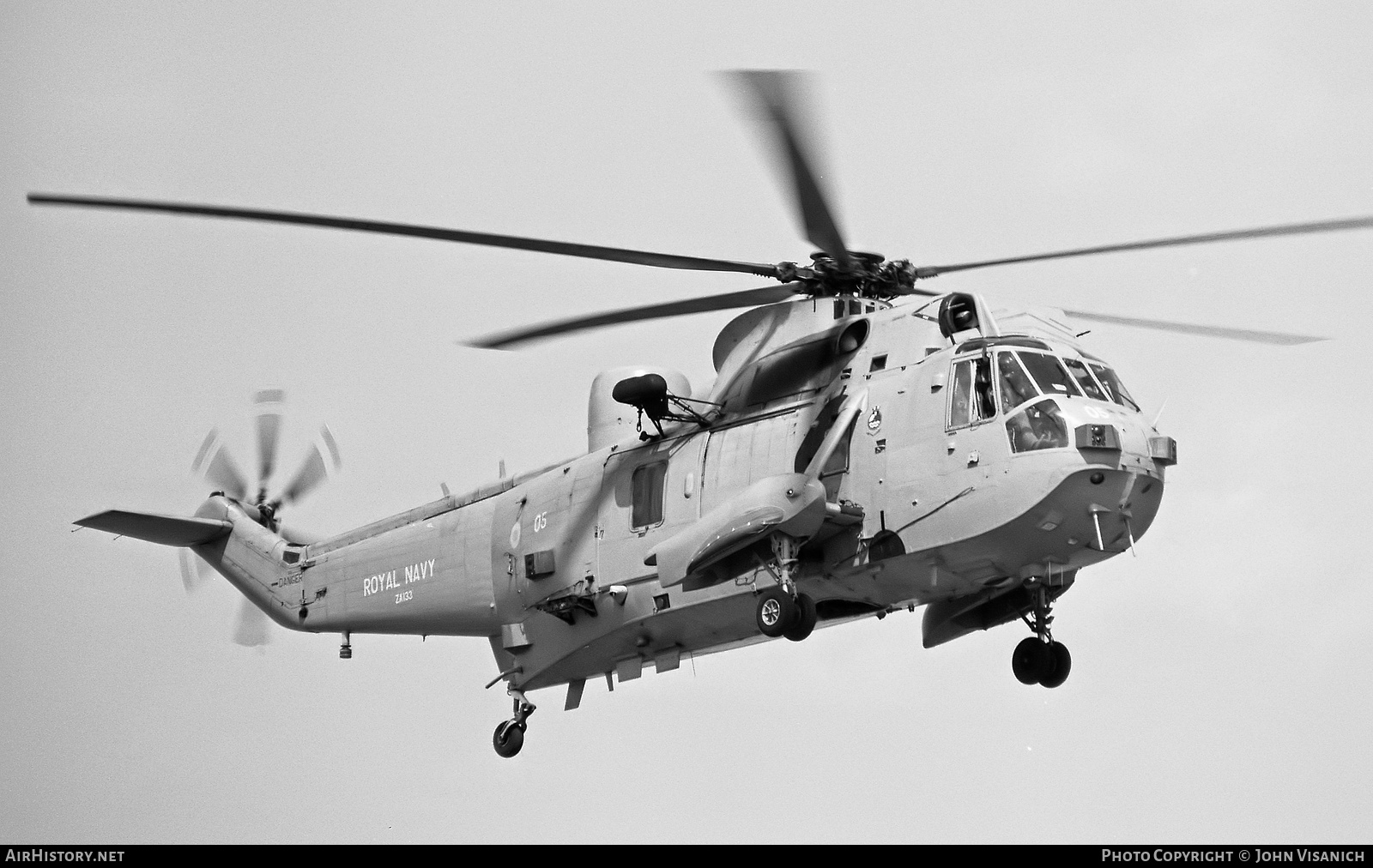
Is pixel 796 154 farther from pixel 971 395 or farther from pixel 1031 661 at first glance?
pixel 1031 661

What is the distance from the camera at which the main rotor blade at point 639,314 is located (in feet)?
45.0

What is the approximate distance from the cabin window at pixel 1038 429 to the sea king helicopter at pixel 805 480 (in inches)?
0.7

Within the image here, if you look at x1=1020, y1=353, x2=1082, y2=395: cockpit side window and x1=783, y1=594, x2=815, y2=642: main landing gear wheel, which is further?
x1=783, y1=594, x2=815, y2=642: main landing gear wheel

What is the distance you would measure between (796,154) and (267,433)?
1155 centimetres

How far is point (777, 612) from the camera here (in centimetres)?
1445

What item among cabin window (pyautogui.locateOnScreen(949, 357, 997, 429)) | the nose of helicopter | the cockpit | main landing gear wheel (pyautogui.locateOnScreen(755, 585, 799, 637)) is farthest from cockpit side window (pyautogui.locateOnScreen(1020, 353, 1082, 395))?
main landing gear wheel (pyautogui.locateOnScreen(755, 585, 799, 637))

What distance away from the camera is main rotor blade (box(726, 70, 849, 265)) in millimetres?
11484

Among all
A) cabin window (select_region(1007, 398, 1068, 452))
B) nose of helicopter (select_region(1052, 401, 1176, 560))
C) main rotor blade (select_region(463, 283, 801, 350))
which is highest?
main rotor blade (select_region(463, 283, 801, 350))

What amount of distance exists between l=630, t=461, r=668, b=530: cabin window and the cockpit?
3337 millimetres

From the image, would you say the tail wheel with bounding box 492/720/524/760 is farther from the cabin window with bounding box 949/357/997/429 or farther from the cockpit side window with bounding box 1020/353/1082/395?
the cockpit side window with bounding box 1020/353/1082/395

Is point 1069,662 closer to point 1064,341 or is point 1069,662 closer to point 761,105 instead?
point 1064,341

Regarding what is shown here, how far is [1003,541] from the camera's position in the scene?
13625 mm

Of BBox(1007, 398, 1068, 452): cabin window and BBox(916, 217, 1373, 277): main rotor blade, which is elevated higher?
BBox(916, 217, 1373, 277): main rotor blade

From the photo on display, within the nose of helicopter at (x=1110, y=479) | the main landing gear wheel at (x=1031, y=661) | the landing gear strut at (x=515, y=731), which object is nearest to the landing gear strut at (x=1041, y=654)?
the main landing gear wheel at (x=1031, y=661)
